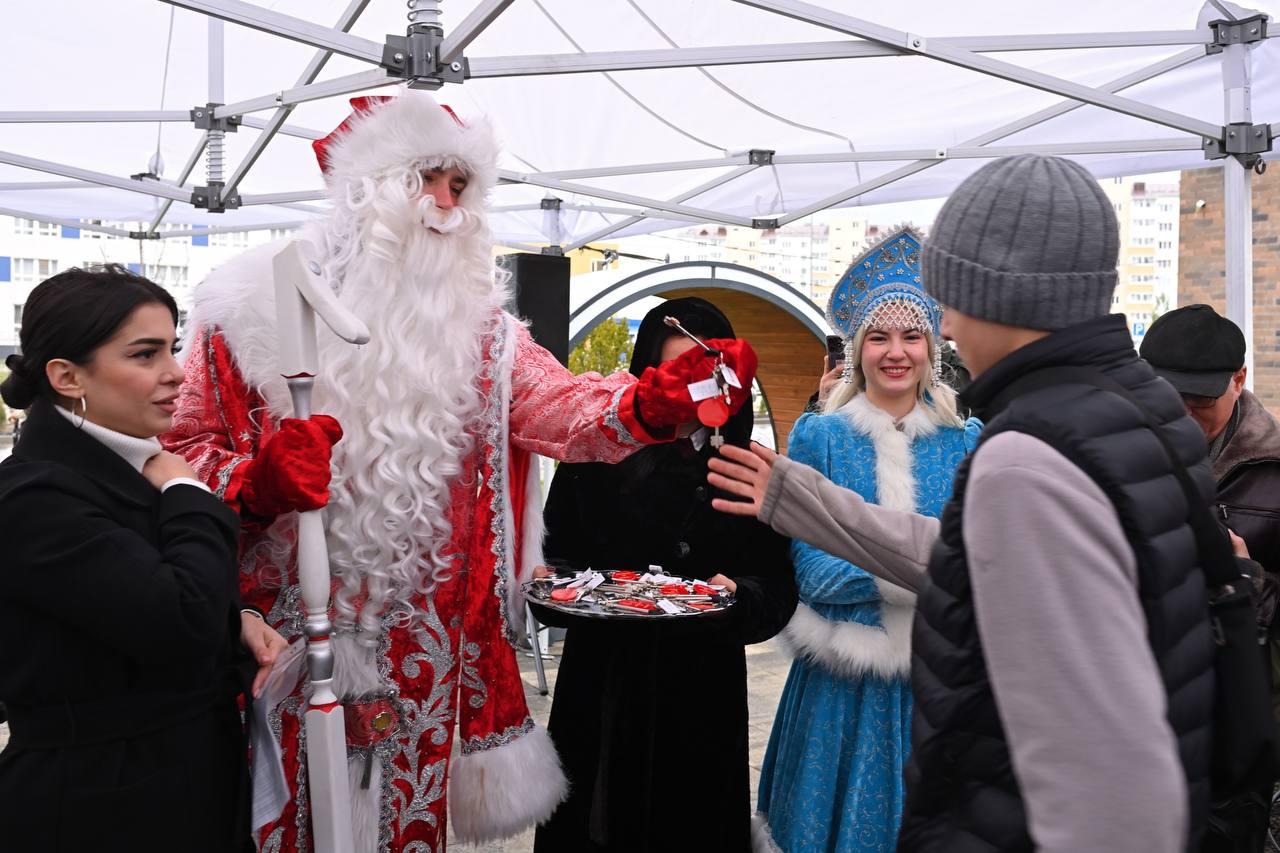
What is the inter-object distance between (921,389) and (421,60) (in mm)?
2016

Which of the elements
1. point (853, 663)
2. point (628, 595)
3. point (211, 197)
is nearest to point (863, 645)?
point (853, 663)

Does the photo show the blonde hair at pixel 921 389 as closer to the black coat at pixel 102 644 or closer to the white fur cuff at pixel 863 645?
the white fur cuff at pixel 863 645

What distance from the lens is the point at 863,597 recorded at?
2385 millimetres

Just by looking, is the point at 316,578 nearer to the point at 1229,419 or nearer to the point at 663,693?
the point at 663,693

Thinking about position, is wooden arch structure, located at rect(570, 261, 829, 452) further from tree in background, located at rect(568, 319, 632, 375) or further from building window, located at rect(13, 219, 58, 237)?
building window, located at rect(13, 219, 58, 237)

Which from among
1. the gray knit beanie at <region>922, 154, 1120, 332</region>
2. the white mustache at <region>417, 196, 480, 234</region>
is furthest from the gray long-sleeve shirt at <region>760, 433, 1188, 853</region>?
the white mustache at <region>417, 196, 480, 234</region>

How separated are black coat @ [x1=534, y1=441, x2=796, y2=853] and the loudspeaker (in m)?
2.11

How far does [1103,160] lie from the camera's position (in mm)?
5469

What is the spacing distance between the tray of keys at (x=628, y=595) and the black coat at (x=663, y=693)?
161mm

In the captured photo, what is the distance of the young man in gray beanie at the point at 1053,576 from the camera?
104 centimetres

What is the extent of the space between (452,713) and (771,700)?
117 inches

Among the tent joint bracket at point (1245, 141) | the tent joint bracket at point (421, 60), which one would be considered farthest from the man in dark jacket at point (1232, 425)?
the tent joint bracket at point (421, 60)

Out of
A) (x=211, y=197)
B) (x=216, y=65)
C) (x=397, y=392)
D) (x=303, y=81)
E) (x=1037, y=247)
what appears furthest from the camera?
(x=211, y=197)

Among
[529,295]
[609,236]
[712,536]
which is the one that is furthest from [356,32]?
[712,536]
